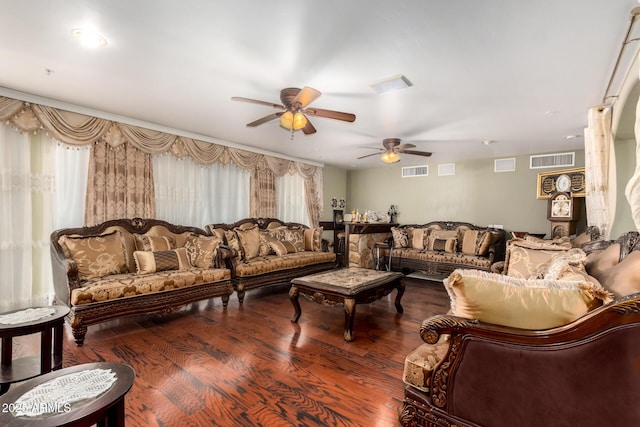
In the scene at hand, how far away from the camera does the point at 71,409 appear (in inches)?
41.3

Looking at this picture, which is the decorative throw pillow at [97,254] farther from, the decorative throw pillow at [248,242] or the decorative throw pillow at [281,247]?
the decorative throw pillow at [281,247]

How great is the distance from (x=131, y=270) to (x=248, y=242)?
1.63m

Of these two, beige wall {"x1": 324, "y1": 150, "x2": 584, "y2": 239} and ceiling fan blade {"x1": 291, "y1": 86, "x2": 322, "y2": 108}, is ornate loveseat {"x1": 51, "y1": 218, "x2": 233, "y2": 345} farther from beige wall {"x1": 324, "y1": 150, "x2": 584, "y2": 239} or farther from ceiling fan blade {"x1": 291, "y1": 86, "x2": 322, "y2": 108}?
beige wall {"x1": 324, "y1": 150, "x2": 584, "y2": 239}

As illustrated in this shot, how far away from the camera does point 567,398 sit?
44.9 inches

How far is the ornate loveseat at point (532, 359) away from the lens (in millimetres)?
1062

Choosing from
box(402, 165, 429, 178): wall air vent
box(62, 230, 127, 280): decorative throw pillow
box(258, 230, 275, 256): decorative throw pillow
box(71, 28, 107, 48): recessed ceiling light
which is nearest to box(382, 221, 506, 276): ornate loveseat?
box(402, 165, 429, 178): wall air vent

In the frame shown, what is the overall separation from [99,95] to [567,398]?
452 cm

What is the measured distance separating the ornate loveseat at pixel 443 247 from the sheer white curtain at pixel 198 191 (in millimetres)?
3317

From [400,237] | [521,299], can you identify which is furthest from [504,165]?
[521,299]

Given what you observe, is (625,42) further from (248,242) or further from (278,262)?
(248,242)

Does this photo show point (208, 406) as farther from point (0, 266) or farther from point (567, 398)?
point (0, 266)

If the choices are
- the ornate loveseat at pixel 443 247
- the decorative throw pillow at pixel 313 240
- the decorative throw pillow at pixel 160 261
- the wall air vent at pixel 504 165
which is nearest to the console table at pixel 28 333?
the decorative throw pillow at pixel 160 261

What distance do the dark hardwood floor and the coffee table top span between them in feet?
1.50

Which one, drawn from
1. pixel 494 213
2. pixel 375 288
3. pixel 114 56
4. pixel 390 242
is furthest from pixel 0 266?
→ pixel 494 213
